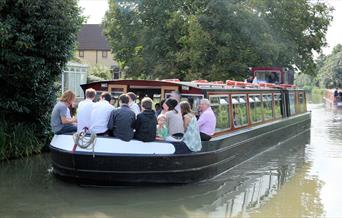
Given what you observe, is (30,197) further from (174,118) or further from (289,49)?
(289,49)

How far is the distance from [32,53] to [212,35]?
14.2 metres

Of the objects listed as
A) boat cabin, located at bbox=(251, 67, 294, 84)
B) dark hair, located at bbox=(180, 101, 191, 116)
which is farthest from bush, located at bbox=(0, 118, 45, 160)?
boat cabin, located at bbox=(251, 67, 294, 84)

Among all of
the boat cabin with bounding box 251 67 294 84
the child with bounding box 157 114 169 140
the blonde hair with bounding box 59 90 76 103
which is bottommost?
the child with bounding box 157 114 169 140

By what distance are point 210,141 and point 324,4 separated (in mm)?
21122

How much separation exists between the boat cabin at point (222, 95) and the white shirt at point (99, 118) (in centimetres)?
162

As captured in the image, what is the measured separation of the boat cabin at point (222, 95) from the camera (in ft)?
33.7

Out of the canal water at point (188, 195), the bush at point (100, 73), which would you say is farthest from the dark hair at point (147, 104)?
the bush at point (100, 73)

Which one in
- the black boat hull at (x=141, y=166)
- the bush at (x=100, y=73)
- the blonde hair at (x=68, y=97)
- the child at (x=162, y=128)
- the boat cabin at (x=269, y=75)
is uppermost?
the bush at (x=100, y=73)

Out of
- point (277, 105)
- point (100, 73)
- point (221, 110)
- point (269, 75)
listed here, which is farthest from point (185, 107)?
point (100, 73)

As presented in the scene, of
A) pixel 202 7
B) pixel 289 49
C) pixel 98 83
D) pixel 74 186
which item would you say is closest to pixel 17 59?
pixel 98 83

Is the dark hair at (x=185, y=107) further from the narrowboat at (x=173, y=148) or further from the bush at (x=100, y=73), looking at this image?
the bush at (x=100, y=73)

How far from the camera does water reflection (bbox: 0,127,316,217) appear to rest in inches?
302

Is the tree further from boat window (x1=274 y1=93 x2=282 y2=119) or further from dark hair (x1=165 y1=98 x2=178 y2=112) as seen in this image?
boat window (x1=274 y1=93 x2=282 y2=119)

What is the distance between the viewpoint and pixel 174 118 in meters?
9.40
